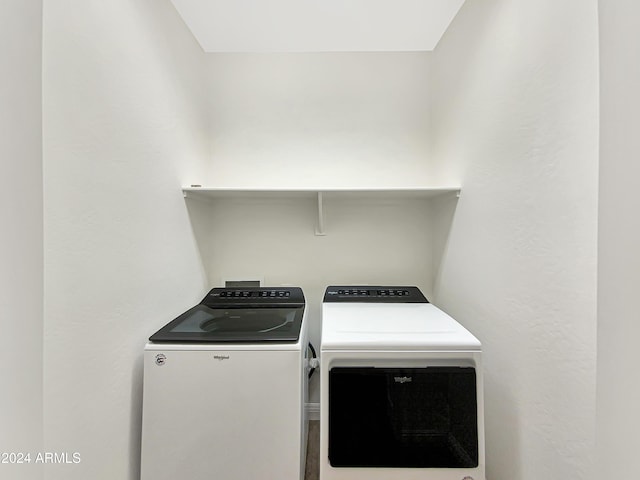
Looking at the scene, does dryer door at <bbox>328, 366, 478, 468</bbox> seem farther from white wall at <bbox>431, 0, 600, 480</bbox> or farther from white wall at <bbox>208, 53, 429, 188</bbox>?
white wall at <bbox>208, 53, 429, 188</bbox>

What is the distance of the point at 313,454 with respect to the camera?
1.65 metres

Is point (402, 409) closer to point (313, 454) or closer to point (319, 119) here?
point (313, 454)

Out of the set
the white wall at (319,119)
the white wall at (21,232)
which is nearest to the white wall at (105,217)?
the white wall at (21,232)

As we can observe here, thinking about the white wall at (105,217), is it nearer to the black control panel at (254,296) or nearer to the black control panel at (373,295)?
the black control panel at (254,296)

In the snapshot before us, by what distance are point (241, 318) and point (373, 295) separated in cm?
77

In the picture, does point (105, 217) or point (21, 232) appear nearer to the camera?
point (21, 232)

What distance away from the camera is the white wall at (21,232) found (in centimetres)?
62

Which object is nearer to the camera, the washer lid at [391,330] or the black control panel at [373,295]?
the washer lid at [391,330]

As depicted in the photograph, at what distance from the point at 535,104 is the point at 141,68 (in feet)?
4.99

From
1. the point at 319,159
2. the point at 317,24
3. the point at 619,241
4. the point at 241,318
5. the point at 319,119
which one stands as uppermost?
the point at 317,24

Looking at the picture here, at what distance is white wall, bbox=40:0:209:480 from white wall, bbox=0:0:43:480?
9cm

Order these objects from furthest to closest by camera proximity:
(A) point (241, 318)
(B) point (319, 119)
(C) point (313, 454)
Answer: (B) point (319, 119), (C) point (313, 454), (A) point (241, 318)

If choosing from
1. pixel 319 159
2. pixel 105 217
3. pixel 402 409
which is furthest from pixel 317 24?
pixel 402 409

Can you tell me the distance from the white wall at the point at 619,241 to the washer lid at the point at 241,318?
906mm
